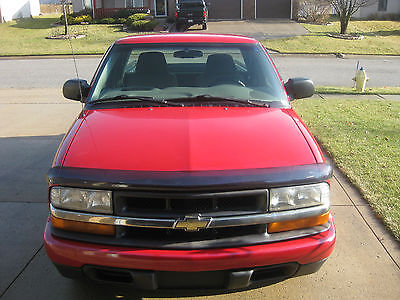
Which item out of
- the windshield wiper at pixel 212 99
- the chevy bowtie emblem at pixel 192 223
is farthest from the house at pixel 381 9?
the chevy bowtie emblem at pixel 192 223

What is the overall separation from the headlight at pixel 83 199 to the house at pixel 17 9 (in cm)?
3513

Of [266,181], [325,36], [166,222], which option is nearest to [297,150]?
[266,181]

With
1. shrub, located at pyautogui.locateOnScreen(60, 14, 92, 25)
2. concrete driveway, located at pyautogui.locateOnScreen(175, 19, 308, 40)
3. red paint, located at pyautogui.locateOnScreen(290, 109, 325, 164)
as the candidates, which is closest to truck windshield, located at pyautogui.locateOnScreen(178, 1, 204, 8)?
concrete driveway, located at pyautogui.locateOnScreen(175, 19, 308, 40)

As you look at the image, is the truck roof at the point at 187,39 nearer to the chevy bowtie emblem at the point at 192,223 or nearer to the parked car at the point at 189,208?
A: the parked car at the point at 189,208

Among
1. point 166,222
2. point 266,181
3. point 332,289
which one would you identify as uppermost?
point 266,181

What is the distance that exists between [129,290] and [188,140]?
988 mm

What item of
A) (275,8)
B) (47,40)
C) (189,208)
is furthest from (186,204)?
(275,8)

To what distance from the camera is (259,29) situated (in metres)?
26.5

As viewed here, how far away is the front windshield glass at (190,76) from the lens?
3.49m

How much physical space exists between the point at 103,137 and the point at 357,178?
10.5 feet

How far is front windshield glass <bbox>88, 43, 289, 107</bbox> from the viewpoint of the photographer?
11.5 feet

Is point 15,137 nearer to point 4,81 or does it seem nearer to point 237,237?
point 237,237

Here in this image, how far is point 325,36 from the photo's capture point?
74.7 feet

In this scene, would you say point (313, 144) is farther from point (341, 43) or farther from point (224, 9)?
point (224, 9)
